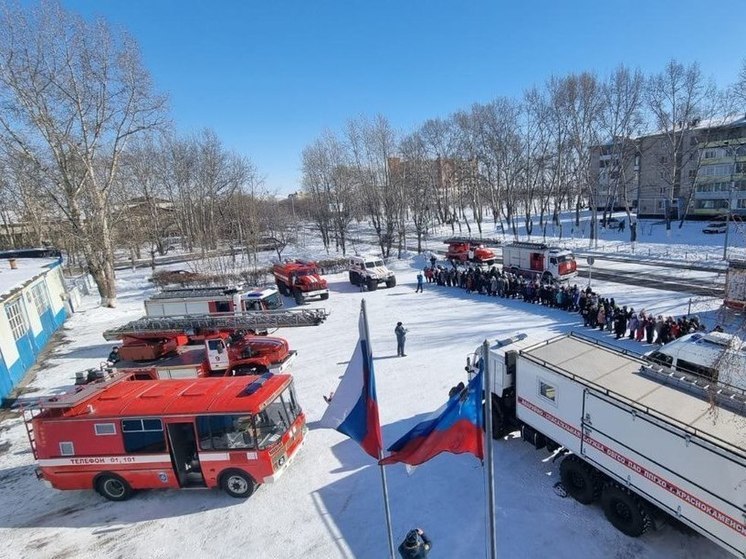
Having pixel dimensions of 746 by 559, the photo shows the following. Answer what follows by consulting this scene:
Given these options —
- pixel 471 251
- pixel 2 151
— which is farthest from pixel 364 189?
pixel 2 151

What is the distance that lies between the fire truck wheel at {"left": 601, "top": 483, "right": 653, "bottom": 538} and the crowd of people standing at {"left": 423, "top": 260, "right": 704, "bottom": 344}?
371 inches

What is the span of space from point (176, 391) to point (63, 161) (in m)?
23.7

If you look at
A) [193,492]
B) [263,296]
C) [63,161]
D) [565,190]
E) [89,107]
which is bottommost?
[193,492]

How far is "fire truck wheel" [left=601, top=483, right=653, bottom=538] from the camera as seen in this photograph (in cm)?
686

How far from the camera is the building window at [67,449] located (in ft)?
28.8

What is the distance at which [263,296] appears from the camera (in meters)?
21.6

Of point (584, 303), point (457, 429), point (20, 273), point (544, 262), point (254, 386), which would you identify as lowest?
point (584, 303)

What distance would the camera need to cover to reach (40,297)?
21.4 m

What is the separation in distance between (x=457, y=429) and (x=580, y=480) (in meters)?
4.13

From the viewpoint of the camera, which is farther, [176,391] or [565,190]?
[565,190]

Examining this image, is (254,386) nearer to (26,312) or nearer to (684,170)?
(26,312)

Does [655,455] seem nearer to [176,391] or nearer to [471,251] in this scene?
[176,391]

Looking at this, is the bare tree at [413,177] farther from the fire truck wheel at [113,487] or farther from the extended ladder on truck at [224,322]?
the fire truck wheel at [113,487]

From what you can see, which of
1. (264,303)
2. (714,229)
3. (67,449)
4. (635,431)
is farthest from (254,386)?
(714,229)
